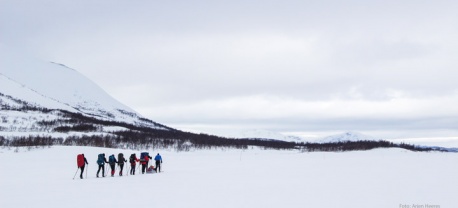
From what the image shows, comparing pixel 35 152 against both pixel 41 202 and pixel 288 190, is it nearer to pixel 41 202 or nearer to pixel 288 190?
pixel 41 202

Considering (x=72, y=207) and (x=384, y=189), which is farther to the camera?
(x=384, y=189)

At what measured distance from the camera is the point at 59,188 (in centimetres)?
1833

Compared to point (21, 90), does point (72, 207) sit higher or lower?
lower

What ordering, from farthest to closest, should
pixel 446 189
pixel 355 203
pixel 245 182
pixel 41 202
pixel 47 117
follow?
pixel 47 117 < pixel 245 182 < pixel 446 189 < pixel 41 202 < pixel 355 203

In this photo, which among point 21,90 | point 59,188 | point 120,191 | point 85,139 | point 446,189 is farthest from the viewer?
point 21,90

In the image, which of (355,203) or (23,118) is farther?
(23,118)

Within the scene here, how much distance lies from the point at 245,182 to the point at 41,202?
29.8 ft

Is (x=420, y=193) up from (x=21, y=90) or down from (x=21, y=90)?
down

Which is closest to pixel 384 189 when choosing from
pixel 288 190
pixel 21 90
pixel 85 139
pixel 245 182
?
pixel 288 190

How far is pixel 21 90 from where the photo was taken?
18162cm

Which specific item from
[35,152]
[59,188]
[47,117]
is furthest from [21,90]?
[59,188]

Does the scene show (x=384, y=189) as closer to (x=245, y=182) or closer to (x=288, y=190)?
(x=288, y=190)

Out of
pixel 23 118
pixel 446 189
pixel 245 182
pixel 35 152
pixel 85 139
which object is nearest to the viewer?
pixel 446 189

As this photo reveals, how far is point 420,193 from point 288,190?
4.78 m
